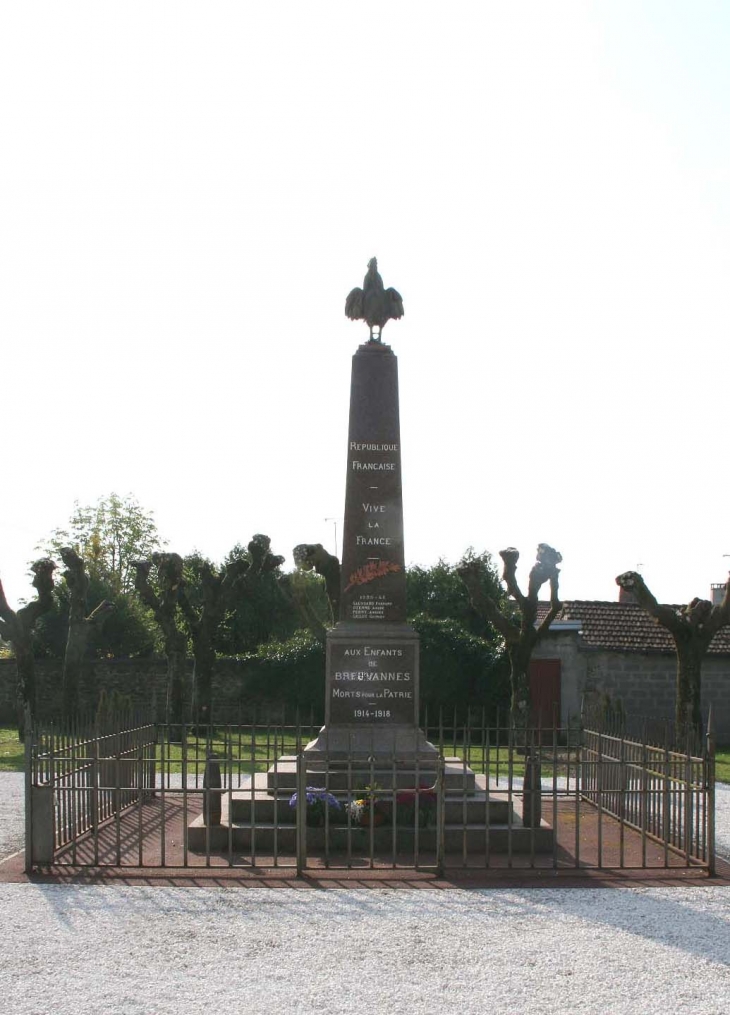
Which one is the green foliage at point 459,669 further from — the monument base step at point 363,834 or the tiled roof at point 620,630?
the monument base step at point 363,834

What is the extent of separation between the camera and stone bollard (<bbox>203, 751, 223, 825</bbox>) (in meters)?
9.36

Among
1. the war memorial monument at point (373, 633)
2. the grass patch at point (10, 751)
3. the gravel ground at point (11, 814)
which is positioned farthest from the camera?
the grass patch at point (10, 751)

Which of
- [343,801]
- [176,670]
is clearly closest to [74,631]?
[176,670]

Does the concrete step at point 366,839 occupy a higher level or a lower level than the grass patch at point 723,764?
higher

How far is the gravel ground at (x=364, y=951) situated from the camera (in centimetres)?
591

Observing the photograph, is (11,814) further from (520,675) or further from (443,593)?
(443,593)

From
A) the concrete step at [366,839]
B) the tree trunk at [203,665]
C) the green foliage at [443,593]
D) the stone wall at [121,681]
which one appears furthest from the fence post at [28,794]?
the green foliage at [443,593]

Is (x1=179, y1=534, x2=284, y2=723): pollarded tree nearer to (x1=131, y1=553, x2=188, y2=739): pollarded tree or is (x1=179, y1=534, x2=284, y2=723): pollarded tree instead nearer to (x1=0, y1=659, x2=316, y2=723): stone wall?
(x1=131, y1=553, x2=188, y2=739): pollarded tree

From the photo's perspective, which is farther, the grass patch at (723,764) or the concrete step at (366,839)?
the grass patch at (723,764)

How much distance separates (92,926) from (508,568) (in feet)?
47.6

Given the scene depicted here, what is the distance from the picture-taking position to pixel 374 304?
12.5 metres

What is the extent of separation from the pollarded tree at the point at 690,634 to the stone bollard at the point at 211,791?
10.8 metres

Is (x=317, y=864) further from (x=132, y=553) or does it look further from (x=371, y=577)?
(x=132, y=553)

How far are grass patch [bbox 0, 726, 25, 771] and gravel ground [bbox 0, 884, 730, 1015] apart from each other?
10278 mm
